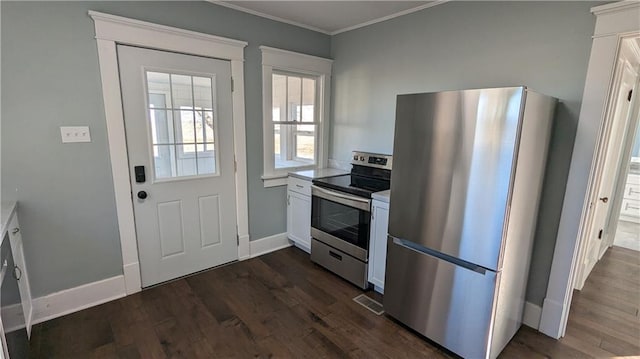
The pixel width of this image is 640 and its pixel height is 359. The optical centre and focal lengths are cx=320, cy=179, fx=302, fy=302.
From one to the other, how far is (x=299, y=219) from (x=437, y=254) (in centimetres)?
172

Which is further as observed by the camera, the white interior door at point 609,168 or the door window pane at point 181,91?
the door window pane at point 181,91

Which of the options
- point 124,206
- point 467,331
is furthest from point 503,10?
point 124,206

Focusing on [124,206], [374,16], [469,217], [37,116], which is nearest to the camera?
[469,217]

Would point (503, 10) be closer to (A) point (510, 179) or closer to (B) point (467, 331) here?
(A) point (510, 179)

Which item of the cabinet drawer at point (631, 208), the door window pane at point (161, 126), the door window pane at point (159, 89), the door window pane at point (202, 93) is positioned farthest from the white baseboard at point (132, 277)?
the cabinet drawer at point (631, 208)

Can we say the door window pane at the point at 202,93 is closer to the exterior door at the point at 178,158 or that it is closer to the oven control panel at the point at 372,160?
the exterior door at the point at 178,158

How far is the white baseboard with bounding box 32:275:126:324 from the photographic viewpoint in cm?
223

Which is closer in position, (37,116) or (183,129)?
(37,116)

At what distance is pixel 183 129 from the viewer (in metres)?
2.70

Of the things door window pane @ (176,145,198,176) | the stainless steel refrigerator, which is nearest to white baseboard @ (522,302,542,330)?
the stainless steel refrigerator

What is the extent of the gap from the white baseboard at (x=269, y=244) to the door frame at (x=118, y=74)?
3.38 ft

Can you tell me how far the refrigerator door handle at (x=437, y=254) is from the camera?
179cm

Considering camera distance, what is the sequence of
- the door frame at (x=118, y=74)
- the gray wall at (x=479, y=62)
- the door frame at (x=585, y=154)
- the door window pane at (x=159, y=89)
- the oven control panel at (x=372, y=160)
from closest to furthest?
the door frame at (x=585, y=154) → the gray wall at (x=479, y=62) → the door frame at (x=118, y=74) → the door window pane at (x=159, y=89) → the oven control panel at (x=372, y=160)

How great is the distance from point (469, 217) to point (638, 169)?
5.08 metres
